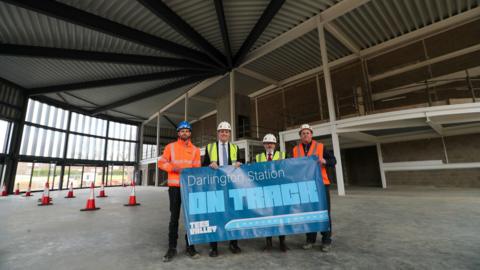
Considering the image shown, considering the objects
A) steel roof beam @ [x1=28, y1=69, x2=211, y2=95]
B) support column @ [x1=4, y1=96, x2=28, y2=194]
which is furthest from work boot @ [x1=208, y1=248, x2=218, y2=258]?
support column @ [x1=4, y1=96, x2=28, y2=194]

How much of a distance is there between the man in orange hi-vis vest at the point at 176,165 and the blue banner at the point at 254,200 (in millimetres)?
92

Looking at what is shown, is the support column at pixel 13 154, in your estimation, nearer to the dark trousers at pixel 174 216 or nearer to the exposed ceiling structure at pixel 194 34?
the exposed ceiling structure at pixel 194 34

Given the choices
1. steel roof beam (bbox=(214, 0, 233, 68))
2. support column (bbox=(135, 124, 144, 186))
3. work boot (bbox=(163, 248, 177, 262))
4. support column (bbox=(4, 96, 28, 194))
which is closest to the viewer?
work boot (bbox=(163, 248, 177, 262))

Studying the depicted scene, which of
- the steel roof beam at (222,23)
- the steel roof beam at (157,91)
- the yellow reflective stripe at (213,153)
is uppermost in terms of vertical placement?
the steel roof beam at (157,91)

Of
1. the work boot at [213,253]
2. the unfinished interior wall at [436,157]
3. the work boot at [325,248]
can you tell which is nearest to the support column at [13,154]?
the work boot at [213,253]

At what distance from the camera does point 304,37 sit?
1035 cm

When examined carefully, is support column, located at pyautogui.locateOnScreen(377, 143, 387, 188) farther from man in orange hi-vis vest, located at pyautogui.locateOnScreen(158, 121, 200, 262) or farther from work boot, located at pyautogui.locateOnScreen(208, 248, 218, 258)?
man in orange hi-vis vest, located at pyautogui.locateOnScreen(158, 121, 200, 262)

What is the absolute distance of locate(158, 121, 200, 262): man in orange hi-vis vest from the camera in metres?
2.54

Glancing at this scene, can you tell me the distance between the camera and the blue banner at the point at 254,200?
102 inches

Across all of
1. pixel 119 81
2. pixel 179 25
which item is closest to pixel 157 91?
pixel 119 81

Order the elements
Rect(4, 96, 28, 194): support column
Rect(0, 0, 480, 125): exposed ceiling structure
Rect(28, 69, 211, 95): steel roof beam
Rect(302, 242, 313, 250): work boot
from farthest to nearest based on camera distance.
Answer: Rect(4, 96, 28, 194): support column → Rect(28, 69, 211, 95): steel roof beam → Rect(0, 0, 480, 125): exposed ceiling structure → Rect(302, 242, 313, 250): work boot

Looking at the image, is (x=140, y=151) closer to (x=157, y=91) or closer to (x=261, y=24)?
(x=157, y=91)

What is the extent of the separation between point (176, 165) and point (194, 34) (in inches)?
329

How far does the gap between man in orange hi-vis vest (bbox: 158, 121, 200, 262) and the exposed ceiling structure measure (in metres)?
6.65
